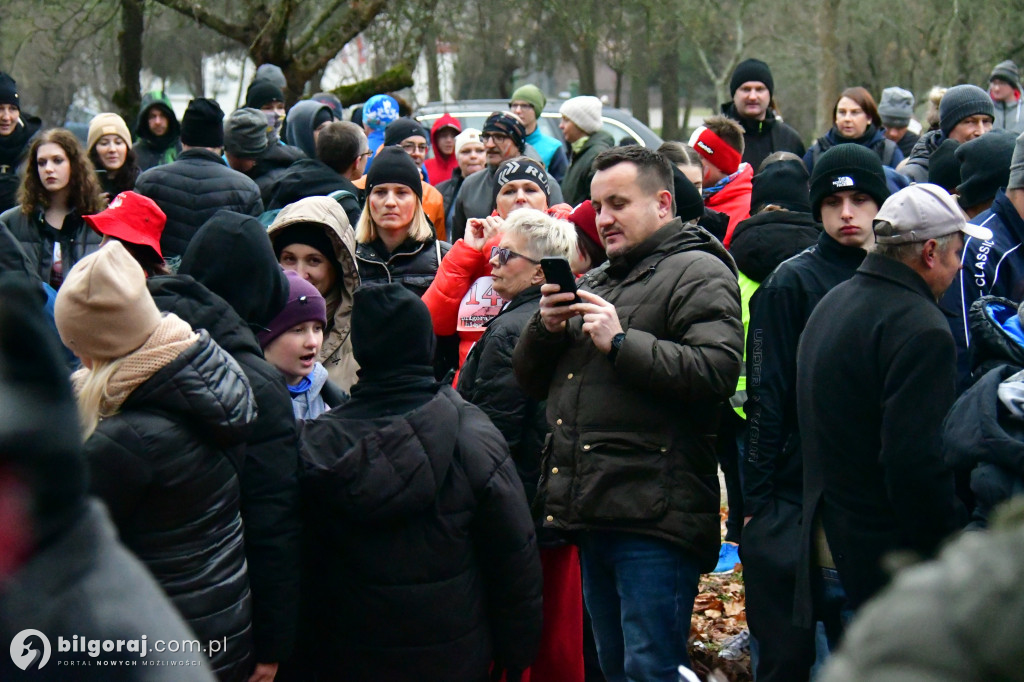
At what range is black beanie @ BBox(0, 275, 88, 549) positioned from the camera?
1461mm

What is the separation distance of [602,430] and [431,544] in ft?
2.42

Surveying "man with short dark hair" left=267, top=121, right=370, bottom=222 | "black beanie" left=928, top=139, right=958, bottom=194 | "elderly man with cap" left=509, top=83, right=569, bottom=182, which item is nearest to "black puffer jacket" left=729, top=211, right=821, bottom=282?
"black beanie" left=928, top=139, right=958, bottom=194

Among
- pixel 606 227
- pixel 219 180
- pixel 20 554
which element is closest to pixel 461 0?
pixel 219 180

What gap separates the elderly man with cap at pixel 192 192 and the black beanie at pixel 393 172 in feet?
2.44

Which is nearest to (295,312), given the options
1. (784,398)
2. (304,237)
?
(304,237)

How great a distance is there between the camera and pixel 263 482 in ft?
12.3

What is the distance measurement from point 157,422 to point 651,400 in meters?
1.73

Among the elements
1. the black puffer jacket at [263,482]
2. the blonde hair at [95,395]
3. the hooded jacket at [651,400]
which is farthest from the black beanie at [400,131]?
the blonde hair at [95,395]

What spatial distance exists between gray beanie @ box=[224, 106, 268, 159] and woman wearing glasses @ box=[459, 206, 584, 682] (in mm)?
3552

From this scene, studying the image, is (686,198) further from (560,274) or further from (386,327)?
(386,327)

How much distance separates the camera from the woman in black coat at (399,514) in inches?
149

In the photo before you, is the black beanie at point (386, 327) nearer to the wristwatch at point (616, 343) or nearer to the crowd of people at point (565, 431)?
the crowd of people at point (565, 431)

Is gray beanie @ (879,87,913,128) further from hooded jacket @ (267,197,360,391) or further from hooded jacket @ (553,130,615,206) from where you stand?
hooded jacket @ (267,197,360,391)

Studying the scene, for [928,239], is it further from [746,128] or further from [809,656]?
[746,128]
